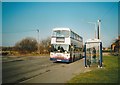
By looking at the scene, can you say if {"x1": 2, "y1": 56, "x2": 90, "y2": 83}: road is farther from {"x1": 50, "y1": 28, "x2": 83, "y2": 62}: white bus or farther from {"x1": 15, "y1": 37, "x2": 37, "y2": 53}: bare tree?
{"x1": 15, "y1": 37, "x2": 37, "y2": 53}: bare tree

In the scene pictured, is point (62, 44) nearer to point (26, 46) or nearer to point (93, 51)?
point (93, 51)

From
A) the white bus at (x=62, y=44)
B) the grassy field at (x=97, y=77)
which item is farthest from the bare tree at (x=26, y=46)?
the grassy field at (x=97, y=77)

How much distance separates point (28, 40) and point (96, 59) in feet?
182

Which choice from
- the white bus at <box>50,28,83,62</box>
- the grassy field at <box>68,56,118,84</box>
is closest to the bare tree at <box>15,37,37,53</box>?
the white bus at <box>50,28,83,62</box>

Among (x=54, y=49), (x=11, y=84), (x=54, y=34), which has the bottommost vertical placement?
(x=11, y=84)

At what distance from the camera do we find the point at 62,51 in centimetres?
2598

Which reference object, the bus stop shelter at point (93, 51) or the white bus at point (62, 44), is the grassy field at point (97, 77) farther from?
the white bus at point (62, 44)

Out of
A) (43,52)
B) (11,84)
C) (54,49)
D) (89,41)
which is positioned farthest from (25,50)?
(11,84)

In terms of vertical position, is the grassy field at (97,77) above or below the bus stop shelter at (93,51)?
below

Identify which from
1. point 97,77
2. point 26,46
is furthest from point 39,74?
point 26,46

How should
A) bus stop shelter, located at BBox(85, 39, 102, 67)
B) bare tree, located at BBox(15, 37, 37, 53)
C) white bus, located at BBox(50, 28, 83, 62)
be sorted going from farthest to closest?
1. bare tree, located at BBox(15, 37, 37, 53)
2. white bus, located at BBox(50, 28, 83, 62)
3. bus stop shelter, located at BBox(85, 39, 102, 67)

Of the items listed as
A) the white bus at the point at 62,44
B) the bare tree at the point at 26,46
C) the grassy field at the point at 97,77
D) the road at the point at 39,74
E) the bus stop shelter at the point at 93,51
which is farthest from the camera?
the bare tree at the point at 26,46

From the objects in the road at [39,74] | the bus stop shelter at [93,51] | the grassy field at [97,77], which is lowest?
the road at [39,74]

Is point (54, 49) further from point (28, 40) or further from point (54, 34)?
point (28, 40)
